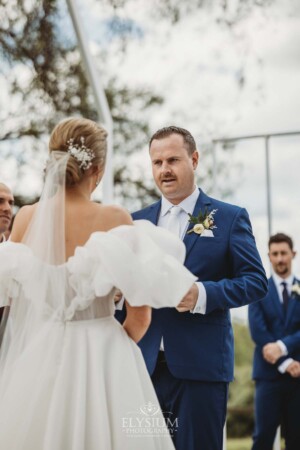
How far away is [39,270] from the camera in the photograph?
2.65 meters

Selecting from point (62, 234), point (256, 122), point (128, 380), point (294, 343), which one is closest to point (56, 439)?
point (128, 380)

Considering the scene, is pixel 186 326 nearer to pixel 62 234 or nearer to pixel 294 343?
pixel 62 234

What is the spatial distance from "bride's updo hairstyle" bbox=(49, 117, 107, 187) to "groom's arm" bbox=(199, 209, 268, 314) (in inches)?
31.9

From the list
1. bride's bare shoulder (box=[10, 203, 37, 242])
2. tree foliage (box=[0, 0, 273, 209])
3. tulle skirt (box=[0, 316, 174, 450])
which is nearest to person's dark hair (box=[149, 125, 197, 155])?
bride's bare shoulder (box=[10, 203, 37, 242])

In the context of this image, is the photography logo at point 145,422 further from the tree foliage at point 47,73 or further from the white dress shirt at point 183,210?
the tree foliage at point 47,73

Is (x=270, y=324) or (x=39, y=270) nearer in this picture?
(x=39, y=270)

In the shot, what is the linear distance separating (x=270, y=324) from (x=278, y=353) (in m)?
0.36

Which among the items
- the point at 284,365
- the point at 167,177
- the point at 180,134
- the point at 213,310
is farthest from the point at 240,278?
the point at 284,365

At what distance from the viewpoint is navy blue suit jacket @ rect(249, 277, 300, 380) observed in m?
5.75

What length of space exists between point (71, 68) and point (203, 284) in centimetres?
765

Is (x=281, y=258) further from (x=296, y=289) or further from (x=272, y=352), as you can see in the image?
(x=272, y=352)

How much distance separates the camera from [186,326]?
324 cm

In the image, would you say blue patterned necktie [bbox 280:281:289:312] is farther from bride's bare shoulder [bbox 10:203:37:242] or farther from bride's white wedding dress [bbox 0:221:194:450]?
bride's bare shoulder [bbox 10:203:37:242]

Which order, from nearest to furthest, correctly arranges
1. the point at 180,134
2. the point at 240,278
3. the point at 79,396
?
the point at 79,396 < the point at 240,278 < the point at 180,134
